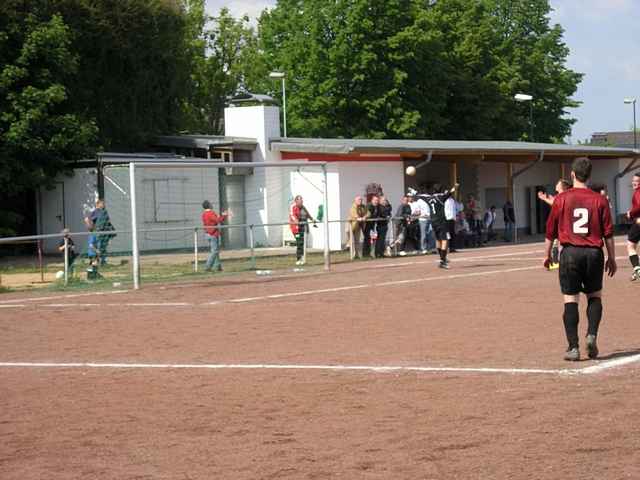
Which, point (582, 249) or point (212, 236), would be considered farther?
point (212, 236)

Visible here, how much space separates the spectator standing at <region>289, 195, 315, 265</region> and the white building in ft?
1.27

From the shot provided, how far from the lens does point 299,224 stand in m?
26.5

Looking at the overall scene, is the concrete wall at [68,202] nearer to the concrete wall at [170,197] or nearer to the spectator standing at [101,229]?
the concrete wall at [170,197]

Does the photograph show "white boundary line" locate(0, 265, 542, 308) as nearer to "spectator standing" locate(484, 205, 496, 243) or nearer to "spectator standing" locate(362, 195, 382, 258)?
"spectator standing" locate(362, 195, 382, 258)

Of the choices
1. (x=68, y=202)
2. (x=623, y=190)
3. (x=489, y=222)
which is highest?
(x=623, y=190)

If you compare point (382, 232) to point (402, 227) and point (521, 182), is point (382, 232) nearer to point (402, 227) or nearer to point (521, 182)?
point (402, 227)

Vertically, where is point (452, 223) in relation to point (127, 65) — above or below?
below

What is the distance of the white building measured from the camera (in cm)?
2745

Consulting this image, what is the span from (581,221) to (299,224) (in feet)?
54.4

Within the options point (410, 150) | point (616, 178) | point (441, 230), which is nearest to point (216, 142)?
point (410, 150)

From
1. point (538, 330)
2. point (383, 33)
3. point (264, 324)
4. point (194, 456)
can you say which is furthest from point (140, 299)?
point (383, 33)

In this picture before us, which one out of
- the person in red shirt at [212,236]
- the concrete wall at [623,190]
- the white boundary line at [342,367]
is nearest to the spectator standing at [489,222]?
the concrete wall at [623,190]

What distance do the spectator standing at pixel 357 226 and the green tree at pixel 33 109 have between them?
10132mm

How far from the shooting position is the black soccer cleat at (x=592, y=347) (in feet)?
33.6
